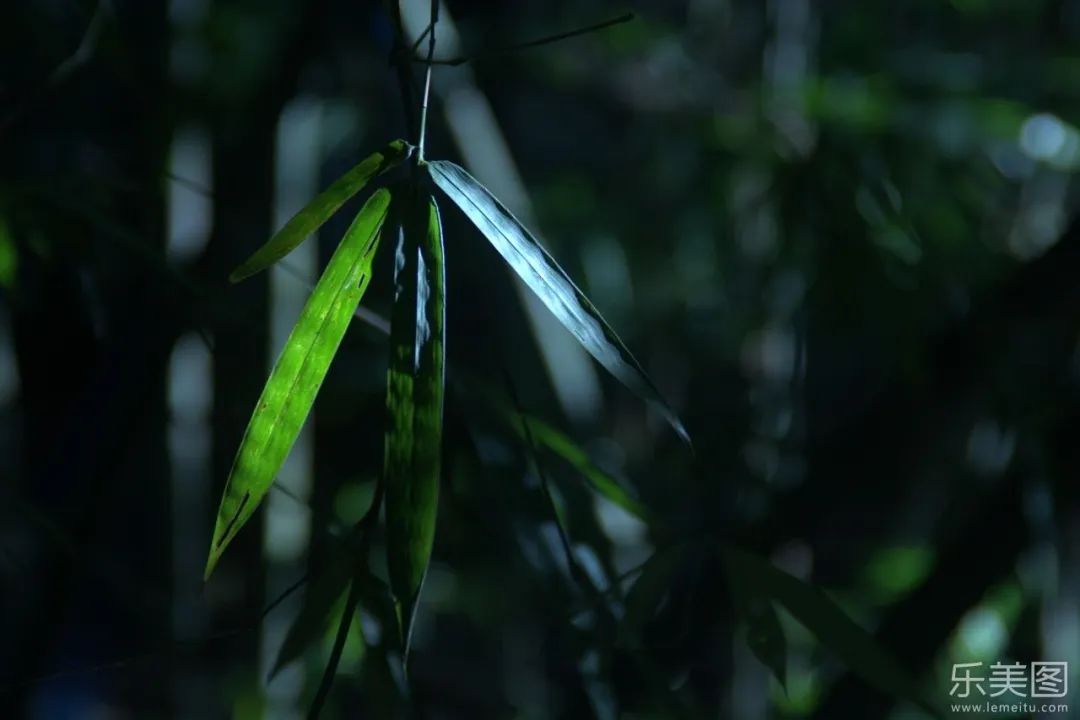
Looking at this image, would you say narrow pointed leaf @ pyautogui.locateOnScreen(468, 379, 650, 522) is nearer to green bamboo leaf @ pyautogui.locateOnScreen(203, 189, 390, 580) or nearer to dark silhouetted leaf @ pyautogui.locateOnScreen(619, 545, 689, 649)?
dark silhouetted leaf @ pyautogui.locateOnScreen(619, 545, 689, 649)

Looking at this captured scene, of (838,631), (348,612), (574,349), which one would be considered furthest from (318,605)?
(574,349)

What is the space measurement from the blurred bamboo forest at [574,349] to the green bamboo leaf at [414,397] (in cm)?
7

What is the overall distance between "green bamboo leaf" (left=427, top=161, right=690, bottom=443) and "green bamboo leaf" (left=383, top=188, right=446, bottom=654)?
1cm

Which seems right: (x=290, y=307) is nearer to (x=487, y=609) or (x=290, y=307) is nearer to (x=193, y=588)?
(x=193, y=588)

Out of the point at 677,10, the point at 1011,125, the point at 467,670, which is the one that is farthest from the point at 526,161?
the point at 467,670

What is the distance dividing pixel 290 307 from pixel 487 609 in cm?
51

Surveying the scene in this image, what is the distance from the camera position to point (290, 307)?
83 centimetres

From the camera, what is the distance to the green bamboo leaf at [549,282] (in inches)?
14.4

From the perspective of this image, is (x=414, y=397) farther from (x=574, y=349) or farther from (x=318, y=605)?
(x=574, y=349)

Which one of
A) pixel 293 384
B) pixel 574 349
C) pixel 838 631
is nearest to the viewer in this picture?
pixel 293 384

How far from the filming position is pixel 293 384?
14.6 inches

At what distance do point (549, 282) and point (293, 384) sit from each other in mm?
92

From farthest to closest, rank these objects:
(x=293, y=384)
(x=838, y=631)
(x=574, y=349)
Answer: (x=574, y=349)
(x=838, y=631)
(x=293, y=384)

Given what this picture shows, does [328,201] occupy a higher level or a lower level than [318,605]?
higher
